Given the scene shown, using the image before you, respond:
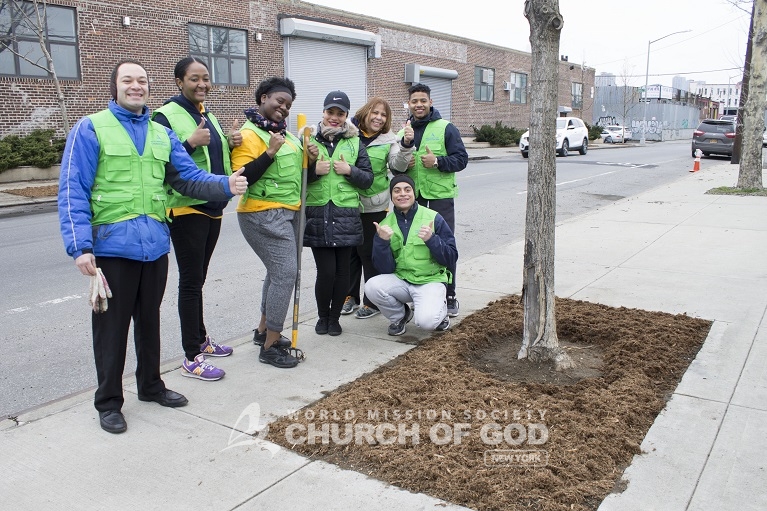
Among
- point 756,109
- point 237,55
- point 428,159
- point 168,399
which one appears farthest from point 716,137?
point 168,399

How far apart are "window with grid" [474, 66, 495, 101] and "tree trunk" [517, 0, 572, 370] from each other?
3701 centimetres

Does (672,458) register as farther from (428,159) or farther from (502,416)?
(428,159)

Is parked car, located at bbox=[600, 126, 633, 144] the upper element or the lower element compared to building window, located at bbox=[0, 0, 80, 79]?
lower

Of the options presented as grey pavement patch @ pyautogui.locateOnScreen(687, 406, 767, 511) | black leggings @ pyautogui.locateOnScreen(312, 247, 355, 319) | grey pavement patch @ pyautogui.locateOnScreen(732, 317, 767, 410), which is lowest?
grey pavement patch @ pyautogui.locateOnScreen(687, 406, 767, 511)

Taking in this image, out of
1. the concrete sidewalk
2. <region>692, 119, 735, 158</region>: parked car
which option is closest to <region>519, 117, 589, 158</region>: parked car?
<region>692, 119, 735, 158</region>: parked car

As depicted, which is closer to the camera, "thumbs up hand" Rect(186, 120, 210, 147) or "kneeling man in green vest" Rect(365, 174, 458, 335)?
"thumbs up hand" Rect(186, 120, 210, 147)

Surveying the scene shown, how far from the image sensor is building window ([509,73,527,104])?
44.3m

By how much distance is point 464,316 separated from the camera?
5.79 m

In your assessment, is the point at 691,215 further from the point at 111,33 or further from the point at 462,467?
the point at 111,33

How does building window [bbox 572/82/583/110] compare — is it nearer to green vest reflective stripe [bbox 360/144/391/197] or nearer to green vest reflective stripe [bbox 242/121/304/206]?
green vest reflective stripe [bbox 360/144/391/197]

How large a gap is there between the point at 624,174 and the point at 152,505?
20.5 meters

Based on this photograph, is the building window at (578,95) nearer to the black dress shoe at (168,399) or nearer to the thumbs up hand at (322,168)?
the thumbs up hand at (322,168)

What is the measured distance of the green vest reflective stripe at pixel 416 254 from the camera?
5.17 m

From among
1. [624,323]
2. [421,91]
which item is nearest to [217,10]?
[421,91]
